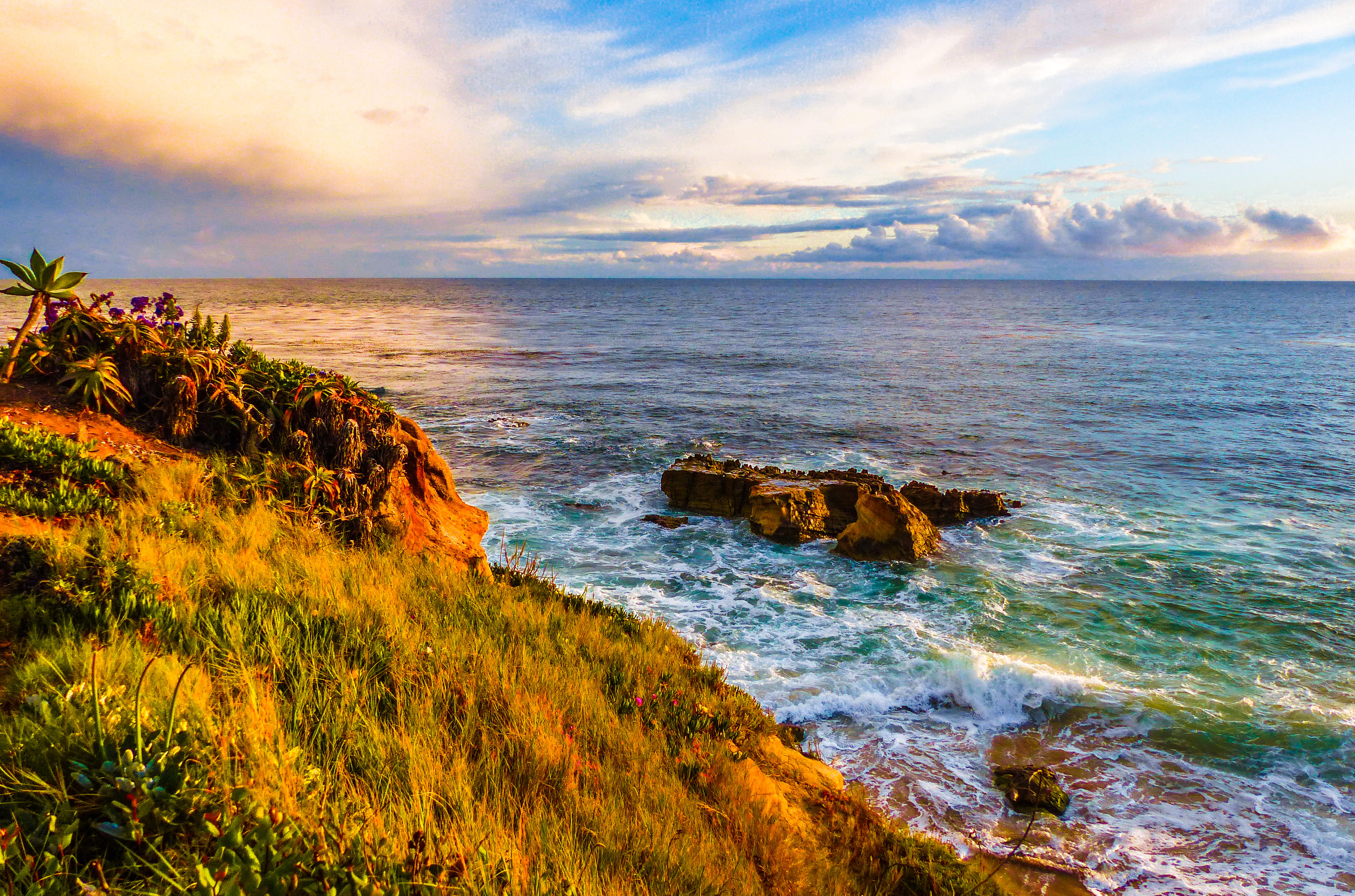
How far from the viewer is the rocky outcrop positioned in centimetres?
1462

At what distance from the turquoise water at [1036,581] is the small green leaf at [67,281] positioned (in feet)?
26.6

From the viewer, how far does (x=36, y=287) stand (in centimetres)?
735

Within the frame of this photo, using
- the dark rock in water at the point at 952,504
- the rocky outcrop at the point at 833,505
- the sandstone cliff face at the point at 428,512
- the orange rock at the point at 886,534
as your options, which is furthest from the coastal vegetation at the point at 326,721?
the dark rock in water at the point at 952,504

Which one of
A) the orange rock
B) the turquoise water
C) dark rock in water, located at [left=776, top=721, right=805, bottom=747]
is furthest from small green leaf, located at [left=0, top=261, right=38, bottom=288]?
the orange rock

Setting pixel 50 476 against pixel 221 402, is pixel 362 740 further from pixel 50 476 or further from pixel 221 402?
pixel 221 402

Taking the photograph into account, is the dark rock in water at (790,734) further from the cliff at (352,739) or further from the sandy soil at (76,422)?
the sandy soil at (76,422)

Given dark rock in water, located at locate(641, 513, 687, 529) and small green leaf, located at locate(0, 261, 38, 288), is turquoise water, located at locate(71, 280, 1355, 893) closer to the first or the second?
dark rock in water, located at locate(641, 513, 687, 529)

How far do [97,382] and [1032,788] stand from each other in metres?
11.7

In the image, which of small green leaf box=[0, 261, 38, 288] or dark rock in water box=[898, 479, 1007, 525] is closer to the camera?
small green leaf box=[0, 261, 38, 288]

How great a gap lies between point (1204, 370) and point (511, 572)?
50.4 m

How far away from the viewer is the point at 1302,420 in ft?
91.7

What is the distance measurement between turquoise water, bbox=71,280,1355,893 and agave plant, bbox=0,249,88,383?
8.03 meters

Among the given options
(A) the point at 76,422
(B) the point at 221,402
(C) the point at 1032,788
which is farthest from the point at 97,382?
(C) the point at 1032,788

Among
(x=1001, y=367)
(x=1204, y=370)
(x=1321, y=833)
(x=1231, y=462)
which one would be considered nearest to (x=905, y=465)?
(x=1231, y=462)
